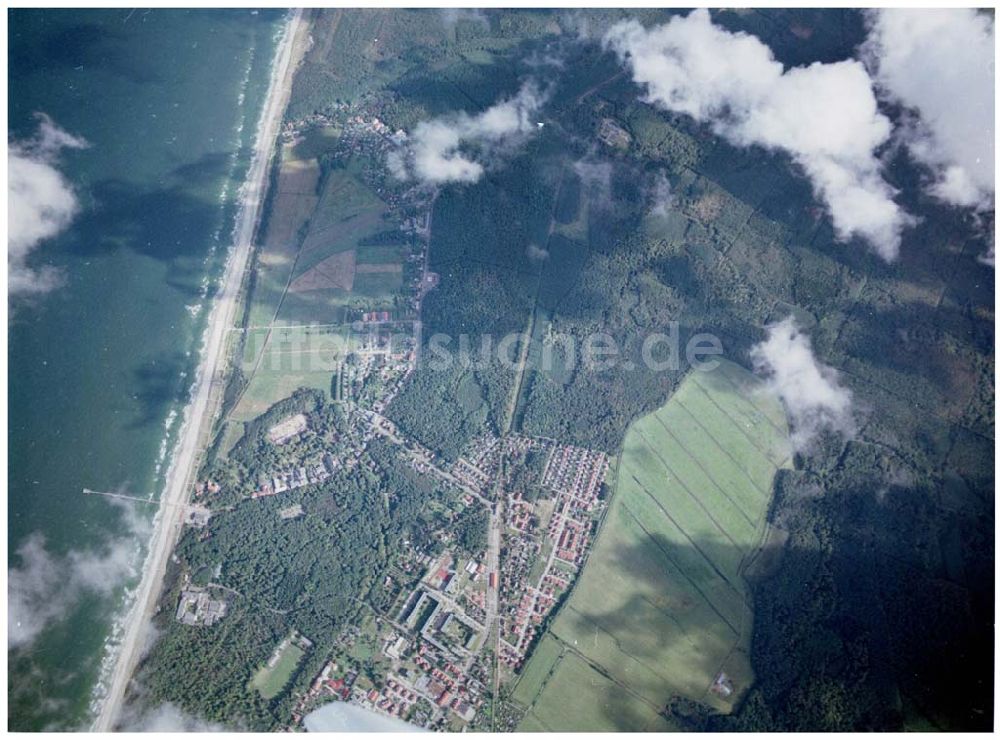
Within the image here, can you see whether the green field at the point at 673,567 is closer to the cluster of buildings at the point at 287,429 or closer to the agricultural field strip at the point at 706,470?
the agricultural field strip at the point at 706,470

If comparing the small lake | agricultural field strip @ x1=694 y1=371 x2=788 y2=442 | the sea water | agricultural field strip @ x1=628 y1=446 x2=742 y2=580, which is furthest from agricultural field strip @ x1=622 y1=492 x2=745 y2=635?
the sea water

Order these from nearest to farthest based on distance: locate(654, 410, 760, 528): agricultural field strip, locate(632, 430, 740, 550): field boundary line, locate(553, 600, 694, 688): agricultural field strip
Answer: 1. locate(553, 600, 694, 688): agricultural field strip
2. locate(632, 430, 740, 550): field boundary line
3. locate(654, 410, 760, 528): agricultural field strip

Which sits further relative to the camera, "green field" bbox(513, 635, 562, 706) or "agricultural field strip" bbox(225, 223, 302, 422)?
"agricultural field strip" bbox(225, 223, 302, 422)

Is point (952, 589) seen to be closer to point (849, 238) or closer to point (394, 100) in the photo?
point (849, 238)

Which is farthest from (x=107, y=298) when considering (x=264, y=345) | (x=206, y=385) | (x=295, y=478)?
(x=295, y=478)

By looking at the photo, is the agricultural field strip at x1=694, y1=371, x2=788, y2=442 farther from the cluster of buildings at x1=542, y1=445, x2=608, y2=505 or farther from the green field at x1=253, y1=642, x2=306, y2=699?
the green field at x1=253, y1=642, x2=306, y2=699

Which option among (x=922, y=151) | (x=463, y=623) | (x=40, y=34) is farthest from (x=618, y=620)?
(x=40, y=34)

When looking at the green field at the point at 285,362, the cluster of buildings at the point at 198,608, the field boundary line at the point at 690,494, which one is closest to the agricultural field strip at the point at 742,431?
the field boundary line at the point at 690,494
